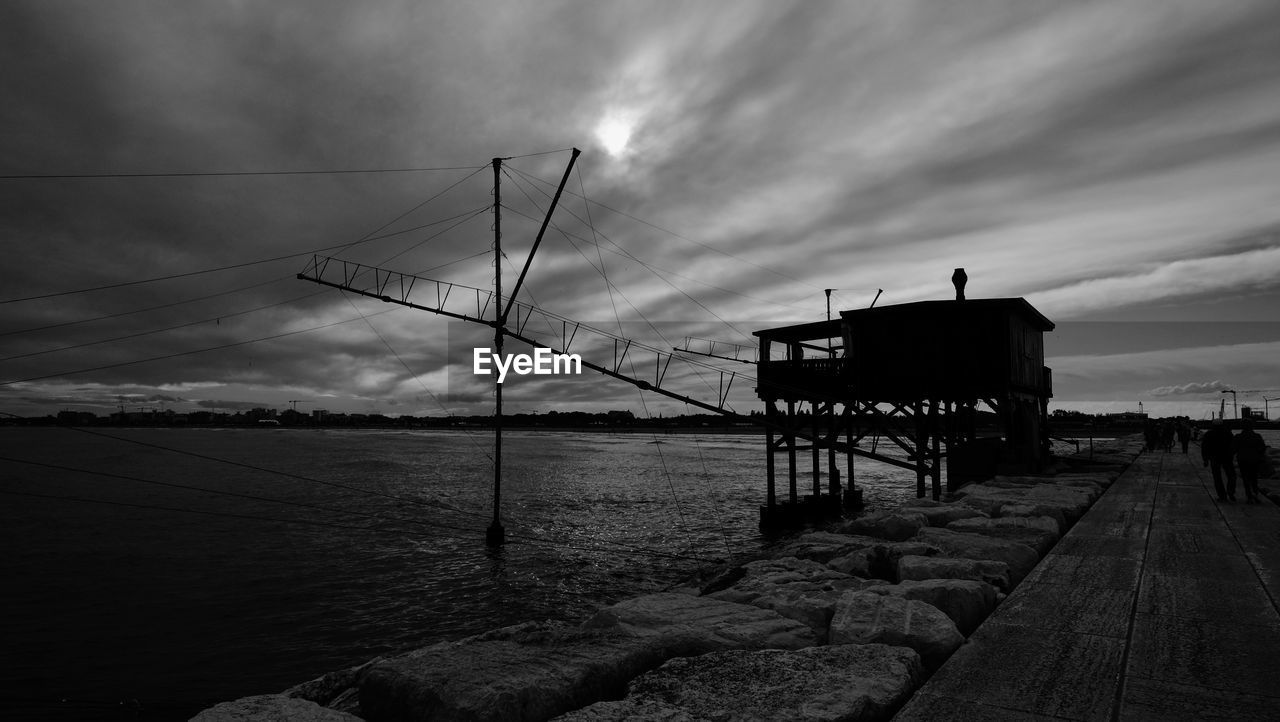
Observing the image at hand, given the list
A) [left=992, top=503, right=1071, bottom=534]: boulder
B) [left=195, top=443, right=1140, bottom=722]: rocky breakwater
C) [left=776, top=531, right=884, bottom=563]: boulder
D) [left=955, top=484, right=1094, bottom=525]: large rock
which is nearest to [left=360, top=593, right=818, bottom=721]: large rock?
[left=195, top=443, right=1140, bottom=722]: rocky breakwater

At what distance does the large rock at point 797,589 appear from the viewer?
20.9 ft

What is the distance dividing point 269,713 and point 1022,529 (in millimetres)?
9168

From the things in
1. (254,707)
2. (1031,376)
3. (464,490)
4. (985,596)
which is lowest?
(464,490)

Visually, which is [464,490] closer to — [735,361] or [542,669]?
[735,361]

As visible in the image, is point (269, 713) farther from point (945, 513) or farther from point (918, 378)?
point (918, 378)

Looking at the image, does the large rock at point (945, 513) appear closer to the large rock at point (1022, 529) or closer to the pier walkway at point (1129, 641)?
the large rock at point (1022, 529)

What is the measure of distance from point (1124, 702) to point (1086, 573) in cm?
357

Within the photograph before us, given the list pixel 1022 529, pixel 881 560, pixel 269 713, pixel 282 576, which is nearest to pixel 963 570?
pixel 881 560

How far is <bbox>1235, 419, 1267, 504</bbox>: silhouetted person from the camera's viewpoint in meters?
12.2

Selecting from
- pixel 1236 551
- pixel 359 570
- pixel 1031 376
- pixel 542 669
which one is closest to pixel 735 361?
pixel 1031 376

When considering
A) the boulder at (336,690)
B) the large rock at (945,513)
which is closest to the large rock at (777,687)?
the boulder at (336,690)

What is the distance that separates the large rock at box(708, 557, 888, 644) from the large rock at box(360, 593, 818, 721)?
0.30 metres

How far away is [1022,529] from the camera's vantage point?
356 inches

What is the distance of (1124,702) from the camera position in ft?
11.8
